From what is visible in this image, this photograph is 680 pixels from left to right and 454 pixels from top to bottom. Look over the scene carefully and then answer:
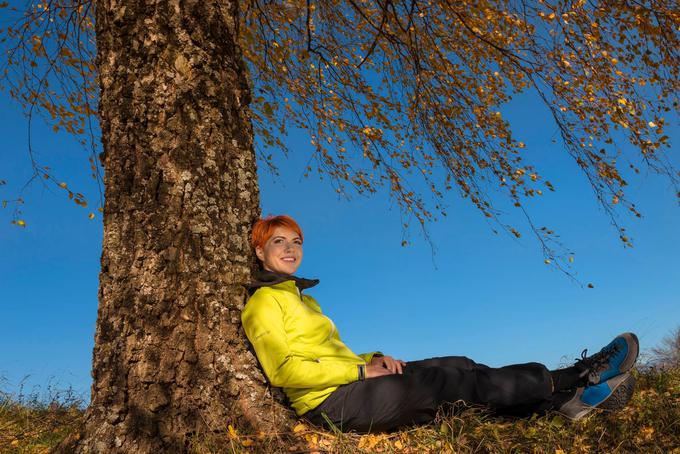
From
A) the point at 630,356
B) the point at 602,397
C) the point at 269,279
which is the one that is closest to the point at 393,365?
the point at 269,279

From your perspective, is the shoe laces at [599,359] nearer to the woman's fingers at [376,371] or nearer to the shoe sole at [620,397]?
the shoe sole at [620,397]

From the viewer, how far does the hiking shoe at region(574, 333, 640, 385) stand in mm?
3947

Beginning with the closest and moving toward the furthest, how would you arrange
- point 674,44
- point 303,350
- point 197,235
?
point 303,350 < point 197,235 < point 674,44

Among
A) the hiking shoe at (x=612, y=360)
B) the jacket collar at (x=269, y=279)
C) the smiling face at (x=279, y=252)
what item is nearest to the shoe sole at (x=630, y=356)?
the hiking shoe at (x=612, y=360)

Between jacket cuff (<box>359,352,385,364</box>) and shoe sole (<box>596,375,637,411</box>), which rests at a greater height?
jacket cuff (<box>359,352,385,364</box>)

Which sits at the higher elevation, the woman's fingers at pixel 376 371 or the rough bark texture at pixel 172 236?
the rough bark texture at pixel 172 236

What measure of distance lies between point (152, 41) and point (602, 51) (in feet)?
18.9

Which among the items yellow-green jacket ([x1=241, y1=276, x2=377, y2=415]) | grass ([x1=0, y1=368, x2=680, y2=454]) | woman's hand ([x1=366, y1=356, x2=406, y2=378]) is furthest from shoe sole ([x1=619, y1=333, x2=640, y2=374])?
yellow-green jacket ([x1=241, y1=276, x2=377, y2=415])

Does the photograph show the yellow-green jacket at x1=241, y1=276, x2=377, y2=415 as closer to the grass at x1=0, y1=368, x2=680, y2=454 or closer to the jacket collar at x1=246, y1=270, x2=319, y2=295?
the jacket collar at x1=246, y1=270, x2=319, y2=295

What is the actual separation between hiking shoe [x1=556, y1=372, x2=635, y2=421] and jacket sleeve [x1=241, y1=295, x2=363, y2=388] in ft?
5.34

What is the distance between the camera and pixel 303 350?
342 centimetres

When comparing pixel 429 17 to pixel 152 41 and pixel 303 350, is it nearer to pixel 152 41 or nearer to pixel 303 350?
pixel 152 41

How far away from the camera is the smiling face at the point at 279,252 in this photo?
3.86m

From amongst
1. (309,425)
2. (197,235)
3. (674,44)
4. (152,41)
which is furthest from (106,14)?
(674,44)
